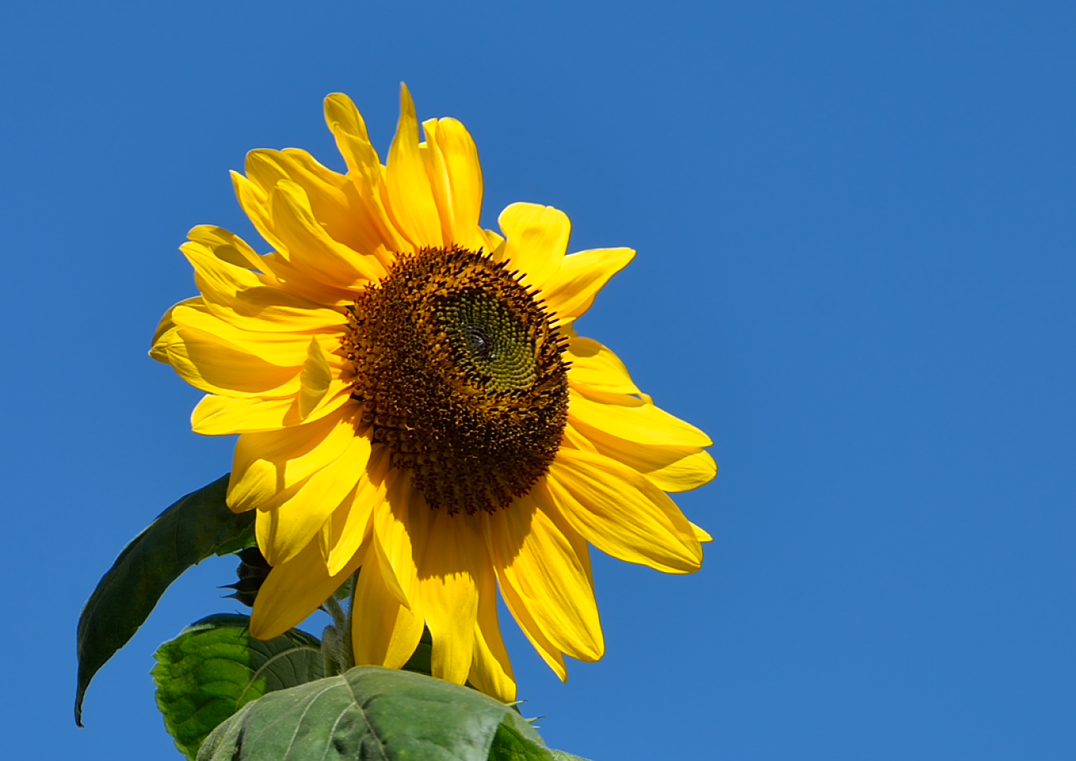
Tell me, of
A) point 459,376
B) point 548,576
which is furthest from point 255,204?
point 548,576

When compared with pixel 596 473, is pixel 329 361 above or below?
below

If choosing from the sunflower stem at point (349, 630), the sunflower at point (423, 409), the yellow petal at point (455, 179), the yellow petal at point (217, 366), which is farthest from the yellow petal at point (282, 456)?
the yellow petal at point (455, 179)

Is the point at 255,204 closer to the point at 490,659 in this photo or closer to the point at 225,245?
the point at 225,245

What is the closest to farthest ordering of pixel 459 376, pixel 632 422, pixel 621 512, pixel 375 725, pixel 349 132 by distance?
pixel 375 725 → pixel 349 132 → pixel 459 376 → pixel 621 512 → pixel 632 422

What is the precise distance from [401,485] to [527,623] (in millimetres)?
457

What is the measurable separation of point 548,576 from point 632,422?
19.8 inches

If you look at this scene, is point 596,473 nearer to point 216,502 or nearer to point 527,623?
point 527,623

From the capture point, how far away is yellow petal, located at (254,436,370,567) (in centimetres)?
241

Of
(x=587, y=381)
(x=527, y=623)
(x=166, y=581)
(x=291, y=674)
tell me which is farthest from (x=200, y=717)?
(x=587, y=381)

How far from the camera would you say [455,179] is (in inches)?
123

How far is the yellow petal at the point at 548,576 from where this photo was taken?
9.52 ft

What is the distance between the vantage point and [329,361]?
2.81m

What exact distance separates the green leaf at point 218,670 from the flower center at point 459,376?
0.56 m

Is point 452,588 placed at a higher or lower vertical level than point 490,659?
higher
